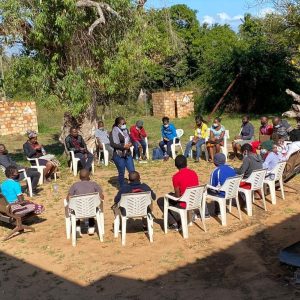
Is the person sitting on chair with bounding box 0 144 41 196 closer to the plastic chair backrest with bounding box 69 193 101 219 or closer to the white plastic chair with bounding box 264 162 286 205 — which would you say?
the plastic chair backrest with bounding box 69 193 101 219

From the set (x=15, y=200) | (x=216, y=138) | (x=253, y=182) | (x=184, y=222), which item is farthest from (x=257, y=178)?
(x=216, y=138)

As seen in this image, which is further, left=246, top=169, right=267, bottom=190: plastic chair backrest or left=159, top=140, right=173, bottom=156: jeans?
left=159, top=140, right=173, bottom=156: jeans

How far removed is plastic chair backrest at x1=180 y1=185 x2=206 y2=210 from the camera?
7.18 meters

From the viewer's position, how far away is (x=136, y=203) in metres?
7.00

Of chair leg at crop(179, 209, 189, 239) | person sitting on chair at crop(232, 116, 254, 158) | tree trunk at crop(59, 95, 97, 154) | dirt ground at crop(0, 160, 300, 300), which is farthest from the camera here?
tree trunk at crop(59, 95, 97, 154)

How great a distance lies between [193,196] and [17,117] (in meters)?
15.4

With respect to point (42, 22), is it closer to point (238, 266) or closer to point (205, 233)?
point (205, 233)

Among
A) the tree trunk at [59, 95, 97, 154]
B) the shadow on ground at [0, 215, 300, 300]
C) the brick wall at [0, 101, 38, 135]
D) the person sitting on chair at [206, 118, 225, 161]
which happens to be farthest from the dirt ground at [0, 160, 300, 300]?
the brick wall at [0, 101, 38, 135]

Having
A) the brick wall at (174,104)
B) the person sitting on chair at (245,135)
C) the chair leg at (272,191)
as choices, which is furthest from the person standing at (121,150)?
the brick wall at (174,104)

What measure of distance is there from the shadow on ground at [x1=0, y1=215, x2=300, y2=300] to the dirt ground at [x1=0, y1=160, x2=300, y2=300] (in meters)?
0.01

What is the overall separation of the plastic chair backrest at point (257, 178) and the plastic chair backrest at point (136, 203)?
2134 millimetres

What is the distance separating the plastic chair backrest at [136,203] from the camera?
6.93m

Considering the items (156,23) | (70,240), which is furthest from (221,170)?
(156,23)

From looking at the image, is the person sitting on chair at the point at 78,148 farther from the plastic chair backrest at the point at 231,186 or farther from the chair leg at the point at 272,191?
the plastic chair backrest at the point at 231,186
